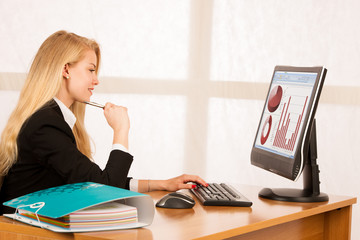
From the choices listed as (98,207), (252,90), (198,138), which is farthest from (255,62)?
(98,207)

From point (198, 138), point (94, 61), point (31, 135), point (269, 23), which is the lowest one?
point (198, 138)

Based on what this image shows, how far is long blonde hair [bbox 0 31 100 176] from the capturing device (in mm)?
1741

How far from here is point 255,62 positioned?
3.85 m

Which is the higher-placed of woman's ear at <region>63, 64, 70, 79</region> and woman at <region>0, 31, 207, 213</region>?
woman's ear at <region>63, 64, 70, 79</region>

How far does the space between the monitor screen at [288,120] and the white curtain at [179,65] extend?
5.59ft

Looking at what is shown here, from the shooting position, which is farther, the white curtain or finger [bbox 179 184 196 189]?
the white curtain

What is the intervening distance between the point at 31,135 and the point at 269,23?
8.17ft

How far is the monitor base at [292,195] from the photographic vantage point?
6.13 ft

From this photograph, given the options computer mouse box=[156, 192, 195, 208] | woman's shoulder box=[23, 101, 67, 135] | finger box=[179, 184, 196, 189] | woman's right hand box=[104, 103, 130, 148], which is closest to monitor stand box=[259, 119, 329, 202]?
finger box=[179, 184, 196, 189]

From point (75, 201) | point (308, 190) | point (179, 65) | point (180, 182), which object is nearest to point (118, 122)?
point (180, 182)

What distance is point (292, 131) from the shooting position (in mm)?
1873

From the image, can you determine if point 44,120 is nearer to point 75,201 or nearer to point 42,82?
point 42,82

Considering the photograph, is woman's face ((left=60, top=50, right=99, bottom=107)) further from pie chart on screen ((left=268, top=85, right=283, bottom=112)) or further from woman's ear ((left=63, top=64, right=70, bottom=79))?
pie chart on screen ((left=268, top=85, right=283, bottom=112))

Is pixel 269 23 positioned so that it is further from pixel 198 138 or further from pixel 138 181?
pixel 138 181
